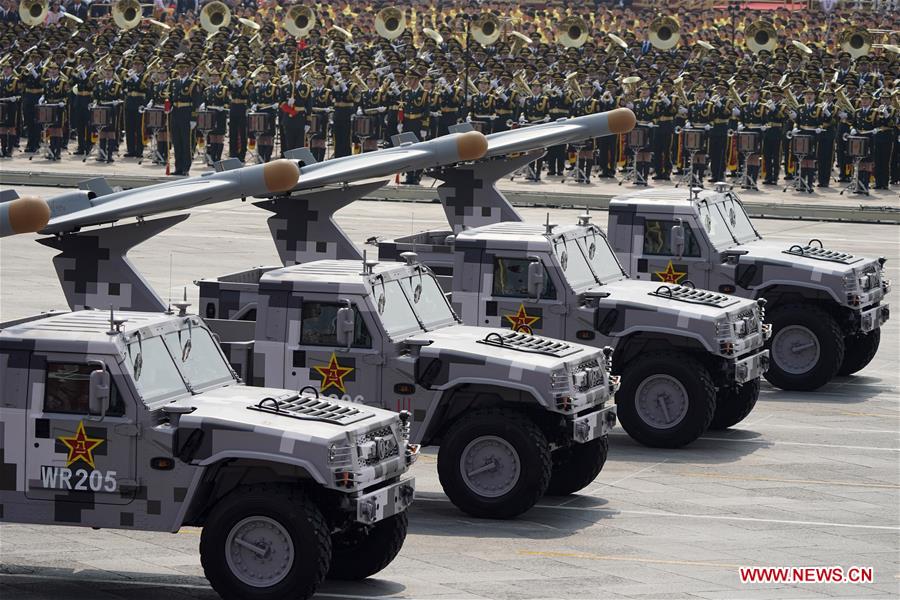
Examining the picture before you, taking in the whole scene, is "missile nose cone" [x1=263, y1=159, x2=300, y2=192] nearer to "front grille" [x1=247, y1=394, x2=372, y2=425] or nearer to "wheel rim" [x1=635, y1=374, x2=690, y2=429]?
"front grille" [x1=247, y1=394, x2=372, y2=425]

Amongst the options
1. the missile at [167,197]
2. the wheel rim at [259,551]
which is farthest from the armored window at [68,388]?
the missile at [167,197]

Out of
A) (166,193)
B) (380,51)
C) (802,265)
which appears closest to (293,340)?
(166,193)

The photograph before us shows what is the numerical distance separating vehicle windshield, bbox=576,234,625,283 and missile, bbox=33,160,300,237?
3.71 m

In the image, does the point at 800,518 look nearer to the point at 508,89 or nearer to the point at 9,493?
the point at 9,493

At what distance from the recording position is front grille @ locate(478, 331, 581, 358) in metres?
14.6

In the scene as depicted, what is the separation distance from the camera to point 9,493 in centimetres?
1197

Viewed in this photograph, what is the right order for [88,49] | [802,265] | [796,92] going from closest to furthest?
[802,265] → [796,92] → [88,49]

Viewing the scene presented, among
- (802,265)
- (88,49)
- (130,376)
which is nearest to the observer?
(130,376)

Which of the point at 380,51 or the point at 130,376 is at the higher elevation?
the point at 380,51

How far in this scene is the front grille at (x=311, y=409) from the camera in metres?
11.7

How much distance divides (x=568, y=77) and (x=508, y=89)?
128 centimetres

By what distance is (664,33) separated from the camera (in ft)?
145

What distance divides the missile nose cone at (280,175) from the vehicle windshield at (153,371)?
2.96m

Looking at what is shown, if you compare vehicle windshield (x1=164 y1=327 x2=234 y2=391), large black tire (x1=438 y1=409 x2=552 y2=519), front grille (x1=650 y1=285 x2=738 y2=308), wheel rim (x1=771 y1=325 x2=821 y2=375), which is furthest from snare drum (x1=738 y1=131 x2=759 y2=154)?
vehicle windshield (x1=164 y1=327 x2=234 y2=391)
